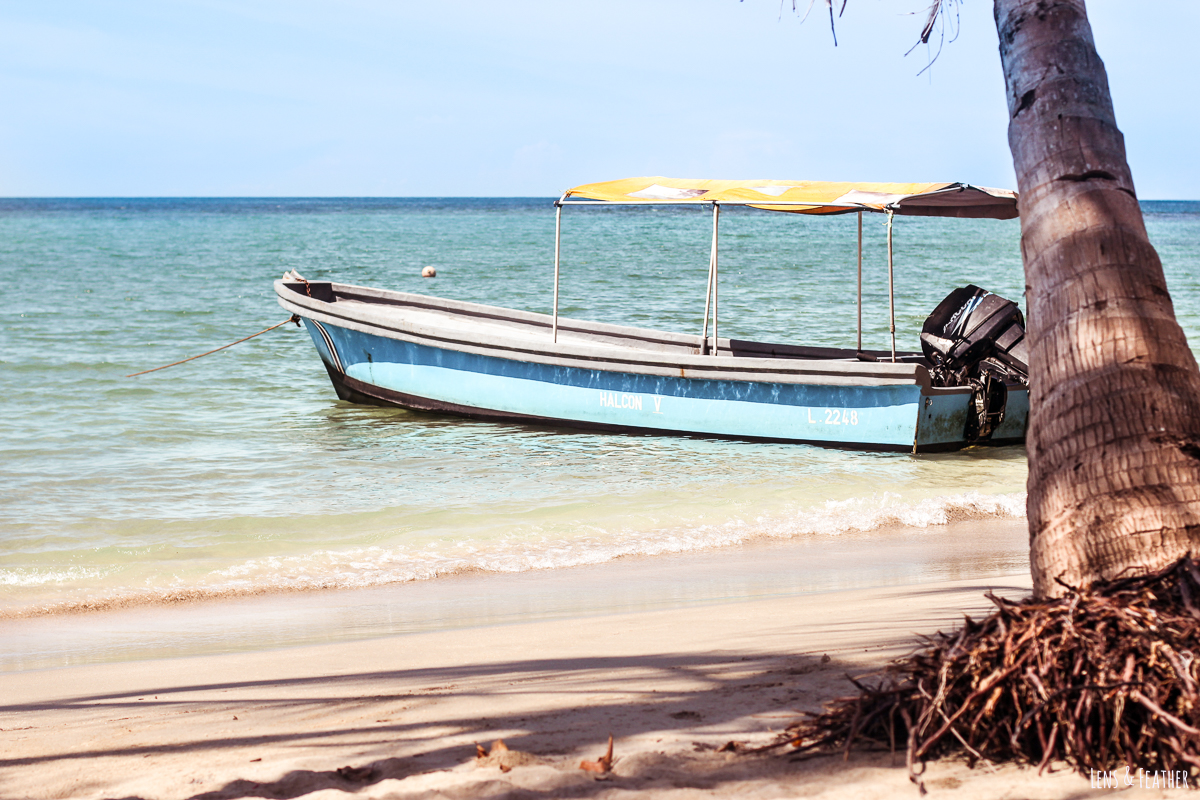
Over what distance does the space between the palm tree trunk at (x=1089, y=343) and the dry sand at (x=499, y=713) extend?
578 mm

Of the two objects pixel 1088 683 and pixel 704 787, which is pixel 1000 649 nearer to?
pixel 1088 683

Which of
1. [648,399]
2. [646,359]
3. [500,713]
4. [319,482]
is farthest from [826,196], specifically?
[500,713]

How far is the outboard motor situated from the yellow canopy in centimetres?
72

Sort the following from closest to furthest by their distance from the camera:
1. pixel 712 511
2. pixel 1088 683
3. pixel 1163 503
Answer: pixel 1088 683
pixel 1163 503
pixel 712 511

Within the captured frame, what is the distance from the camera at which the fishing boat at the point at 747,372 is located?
8188mm

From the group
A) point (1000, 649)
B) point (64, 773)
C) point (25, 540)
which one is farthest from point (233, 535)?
point (1000, 649)

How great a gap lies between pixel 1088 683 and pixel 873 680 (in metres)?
0.94

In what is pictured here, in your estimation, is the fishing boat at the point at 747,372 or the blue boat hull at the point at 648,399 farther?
the blue boat hull at the point at 648,399

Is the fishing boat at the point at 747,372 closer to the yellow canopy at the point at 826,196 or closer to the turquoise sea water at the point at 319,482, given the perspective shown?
the yellow canopy at the point at 826,196

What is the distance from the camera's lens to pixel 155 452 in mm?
8719

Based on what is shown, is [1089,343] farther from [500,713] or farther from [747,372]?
[747,372]

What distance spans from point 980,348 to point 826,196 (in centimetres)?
183

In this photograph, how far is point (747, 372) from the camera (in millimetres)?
8648

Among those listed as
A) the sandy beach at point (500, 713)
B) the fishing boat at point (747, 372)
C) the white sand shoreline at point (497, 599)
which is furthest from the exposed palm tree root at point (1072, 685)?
the fishing boat at point (747, 372)
